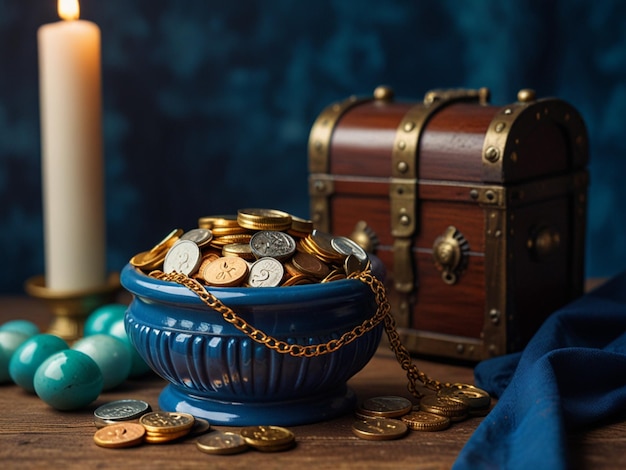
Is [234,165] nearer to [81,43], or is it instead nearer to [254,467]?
[81,43]

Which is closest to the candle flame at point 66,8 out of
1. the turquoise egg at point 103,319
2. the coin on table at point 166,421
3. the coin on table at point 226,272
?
the turquoise egg at point 103,319

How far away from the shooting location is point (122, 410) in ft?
4.94

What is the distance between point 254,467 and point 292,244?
0.34 metres

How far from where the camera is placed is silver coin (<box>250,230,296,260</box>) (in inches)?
56.6

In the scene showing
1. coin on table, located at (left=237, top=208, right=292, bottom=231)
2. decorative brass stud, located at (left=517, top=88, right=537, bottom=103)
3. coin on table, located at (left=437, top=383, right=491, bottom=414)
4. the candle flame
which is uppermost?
the candle flame

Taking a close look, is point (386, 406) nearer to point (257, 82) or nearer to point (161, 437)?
point (161, 437)

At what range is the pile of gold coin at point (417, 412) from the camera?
1.42 meters

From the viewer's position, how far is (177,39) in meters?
2.53

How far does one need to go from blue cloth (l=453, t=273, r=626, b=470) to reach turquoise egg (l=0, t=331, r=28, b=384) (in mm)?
797

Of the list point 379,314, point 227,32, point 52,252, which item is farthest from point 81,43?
point 379,314

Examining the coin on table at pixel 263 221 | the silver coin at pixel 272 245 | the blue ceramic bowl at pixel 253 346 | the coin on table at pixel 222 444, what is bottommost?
the coin on table at pixel 222 444

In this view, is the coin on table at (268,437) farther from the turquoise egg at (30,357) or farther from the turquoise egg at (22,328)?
the turquoise egg at (22,328)

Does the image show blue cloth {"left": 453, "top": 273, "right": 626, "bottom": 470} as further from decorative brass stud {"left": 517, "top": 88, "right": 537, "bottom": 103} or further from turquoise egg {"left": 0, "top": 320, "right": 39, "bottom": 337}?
turquoise egg {"left": 0, "top": 320, "right": 39, "bottom": 337}

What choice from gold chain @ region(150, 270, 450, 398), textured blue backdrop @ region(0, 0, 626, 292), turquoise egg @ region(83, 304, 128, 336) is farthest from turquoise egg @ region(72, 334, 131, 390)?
textured blue backdrop @ region(0, 0, 626, 292)
